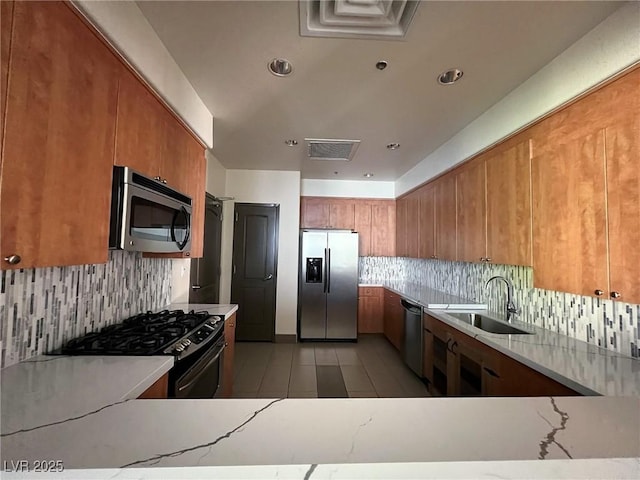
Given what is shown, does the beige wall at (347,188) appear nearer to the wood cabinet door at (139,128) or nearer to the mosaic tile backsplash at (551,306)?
the mosaic tile backsplash at (551,306)

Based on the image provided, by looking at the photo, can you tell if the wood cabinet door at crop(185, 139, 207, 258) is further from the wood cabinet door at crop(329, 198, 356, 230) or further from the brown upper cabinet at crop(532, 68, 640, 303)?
the wood cabinet door at crop(329, 198, 356, 230)

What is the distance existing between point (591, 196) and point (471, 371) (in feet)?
4.59

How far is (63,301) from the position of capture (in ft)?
4.90

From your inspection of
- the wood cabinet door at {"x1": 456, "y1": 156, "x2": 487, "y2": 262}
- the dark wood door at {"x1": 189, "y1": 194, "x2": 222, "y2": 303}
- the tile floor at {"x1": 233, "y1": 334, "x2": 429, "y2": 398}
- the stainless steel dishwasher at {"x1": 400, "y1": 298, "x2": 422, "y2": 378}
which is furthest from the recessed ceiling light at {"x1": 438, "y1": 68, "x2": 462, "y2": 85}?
the dark wood door at {"x1": 189, "y1": 194, "x2": 222, "y2": 303}

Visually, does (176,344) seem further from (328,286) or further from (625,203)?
(328,286)

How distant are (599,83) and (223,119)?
2762 mm

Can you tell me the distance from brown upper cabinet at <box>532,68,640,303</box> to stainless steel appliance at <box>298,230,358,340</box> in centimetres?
297

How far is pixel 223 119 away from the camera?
2854 mm

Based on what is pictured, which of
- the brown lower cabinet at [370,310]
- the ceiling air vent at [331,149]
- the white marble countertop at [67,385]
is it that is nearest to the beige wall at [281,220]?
the ceiling air vent at [331,149]

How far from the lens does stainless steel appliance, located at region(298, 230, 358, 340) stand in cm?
466

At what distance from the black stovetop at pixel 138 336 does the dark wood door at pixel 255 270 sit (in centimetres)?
249

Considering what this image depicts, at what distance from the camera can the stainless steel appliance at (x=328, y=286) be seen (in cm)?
466

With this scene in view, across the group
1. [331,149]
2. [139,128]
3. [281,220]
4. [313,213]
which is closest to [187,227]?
[139,128]

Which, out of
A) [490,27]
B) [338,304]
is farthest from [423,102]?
[338,304]
